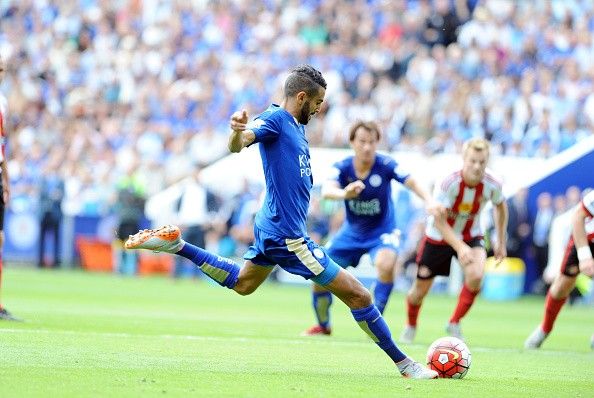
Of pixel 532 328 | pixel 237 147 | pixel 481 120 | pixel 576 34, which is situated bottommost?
pixel 532 328

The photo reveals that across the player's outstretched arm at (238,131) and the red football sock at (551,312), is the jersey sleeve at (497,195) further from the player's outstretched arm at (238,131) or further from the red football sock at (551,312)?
the player's outstretched arm at (238,131)

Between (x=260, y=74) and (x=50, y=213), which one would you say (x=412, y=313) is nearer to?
(x=50, y=213)

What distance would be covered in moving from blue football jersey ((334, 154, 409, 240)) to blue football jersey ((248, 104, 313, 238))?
14.9ft

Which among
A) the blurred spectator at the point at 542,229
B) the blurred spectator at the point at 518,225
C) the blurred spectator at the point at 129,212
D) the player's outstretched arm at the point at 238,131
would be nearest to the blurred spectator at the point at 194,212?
the blurred spectator at the point at 129,212

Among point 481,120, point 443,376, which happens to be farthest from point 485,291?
point 443,376

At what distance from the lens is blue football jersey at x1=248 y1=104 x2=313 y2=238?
378 inches

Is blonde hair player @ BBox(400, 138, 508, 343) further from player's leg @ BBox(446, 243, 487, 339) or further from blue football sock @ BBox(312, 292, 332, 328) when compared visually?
blue football sock @ BBox(312, 292, 332, 328)

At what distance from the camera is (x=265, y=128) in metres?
9.36

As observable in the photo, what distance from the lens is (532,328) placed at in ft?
58.2

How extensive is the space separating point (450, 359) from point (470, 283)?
4032mm

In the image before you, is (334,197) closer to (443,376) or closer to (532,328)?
(443,376)

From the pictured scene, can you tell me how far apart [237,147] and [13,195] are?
2267cm

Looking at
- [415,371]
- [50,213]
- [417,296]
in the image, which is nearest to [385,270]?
[417,296]

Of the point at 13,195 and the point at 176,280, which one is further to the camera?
the point at 13,195
